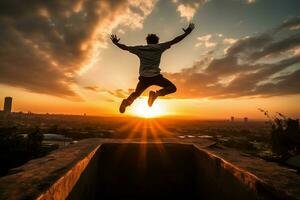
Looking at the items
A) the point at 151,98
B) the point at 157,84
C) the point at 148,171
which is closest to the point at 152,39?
the point at 157,84

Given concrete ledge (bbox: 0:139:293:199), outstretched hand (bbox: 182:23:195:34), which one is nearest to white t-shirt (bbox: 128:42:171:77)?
outstretched hand (bbox: 182:23:195:34)

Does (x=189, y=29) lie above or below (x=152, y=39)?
above

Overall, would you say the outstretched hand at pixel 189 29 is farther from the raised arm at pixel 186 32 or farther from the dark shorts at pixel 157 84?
the dark shorts at pixel 157 84

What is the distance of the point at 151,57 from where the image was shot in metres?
4.93

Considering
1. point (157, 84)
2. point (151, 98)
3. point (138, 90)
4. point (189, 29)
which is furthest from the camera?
point (151, 98)

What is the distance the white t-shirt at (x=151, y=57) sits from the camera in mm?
4926

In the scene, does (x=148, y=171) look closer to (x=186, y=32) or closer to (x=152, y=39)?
(x=152, y=39)

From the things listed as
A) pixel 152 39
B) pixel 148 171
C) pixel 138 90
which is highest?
pixel 152 39

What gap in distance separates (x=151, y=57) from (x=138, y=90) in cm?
72

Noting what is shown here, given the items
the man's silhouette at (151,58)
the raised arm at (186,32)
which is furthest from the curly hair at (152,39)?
the raised arm at (186,32)

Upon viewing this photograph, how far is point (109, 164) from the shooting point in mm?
5211

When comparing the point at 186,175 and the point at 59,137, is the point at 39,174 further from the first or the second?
the point at 59,137

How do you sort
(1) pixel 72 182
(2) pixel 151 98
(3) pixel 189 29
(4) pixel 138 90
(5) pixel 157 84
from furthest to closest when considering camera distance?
(2) pixel 151 98 < (4) pixel 138 90 < (5) pixel 157 84 < (3) pixel 189 29 < (1) pixel 72 182

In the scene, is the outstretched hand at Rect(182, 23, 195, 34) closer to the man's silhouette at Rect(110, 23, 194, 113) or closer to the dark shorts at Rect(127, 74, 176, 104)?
the man's silhouette at Rect(110, 23, 194, 113)
